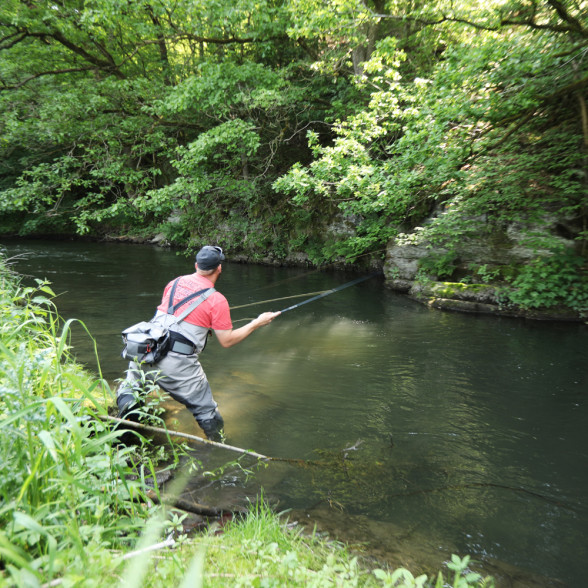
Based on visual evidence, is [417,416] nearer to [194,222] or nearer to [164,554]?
[164,554]

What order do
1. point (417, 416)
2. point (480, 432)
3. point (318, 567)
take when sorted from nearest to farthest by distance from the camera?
1. point (318, 567)
2. point (480, 432)
3. point (417, 416)

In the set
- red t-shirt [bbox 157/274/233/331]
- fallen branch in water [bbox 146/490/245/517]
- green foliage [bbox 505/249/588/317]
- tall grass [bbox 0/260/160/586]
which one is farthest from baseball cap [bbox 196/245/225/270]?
green foliage [bbox 505/249/588/317]

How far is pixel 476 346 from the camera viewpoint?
673 centimetres

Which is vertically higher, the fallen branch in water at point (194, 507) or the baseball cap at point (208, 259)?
the baseball cap at point (208, 259)

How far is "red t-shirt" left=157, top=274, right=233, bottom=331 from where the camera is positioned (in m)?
3.48

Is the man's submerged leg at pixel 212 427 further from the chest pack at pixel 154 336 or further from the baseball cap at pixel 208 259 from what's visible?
the baseball cap at pixel 208 259

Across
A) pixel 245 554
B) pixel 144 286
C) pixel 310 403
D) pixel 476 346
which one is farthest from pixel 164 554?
pixel 144 286

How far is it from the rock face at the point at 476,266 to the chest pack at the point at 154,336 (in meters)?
6.70

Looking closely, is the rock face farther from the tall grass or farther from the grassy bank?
the tall grass

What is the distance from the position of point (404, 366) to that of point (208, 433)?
3.53m

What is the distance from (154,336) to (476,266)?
827 cm

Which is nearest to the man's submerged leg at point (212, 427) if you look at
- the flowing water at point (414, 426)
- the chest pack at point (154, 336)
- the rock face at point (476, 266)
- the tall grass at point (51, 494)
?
the flowing water at point (414, 426)

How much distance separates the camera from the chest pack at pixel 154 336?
10.5 feet

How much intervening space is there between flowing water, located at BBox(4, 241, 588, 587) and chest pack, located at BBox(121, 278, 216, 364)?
3.78ft
